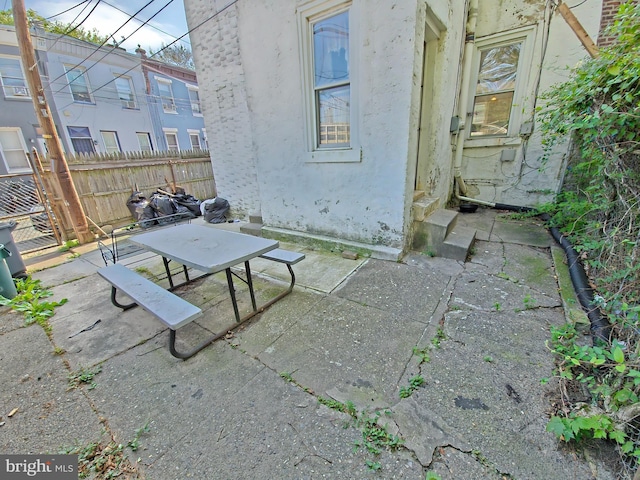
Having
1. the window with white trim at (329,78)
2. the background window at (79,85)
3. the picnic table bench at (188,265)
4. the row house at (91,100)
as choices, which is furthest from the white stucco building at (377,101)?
the background window at (79,85)

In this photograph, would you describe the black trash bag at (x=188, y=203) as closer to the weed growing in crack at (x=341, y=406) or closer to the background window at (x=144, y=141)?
the weed growing in crack at (x=341, y=406)

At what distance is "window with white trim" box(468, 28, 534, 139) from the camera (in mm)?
4898

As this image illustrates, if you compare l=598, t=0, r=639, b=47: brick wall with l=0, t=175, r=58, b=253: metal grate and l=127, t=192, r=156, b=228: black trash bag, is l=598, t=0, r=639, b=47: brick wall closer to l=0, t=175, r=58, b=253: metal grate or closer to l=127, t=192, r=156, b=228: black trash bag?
l=127, t=192, r=156, b=228: black trash bag

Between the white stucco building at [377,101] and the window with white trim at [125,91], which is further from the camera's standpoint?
the window with white trim at [125,91]

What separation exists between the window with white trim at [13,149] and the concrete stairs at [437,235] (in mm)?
14036

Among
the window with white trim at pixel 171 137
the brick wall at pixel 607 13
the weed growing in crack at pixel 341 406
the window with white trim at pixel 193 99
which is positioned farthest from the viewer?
the window with white trim at pixel 193 99

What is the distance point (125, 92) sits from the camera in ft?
39.0

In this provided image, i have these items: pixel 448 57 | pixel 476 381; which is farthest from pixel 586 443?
pixel 448 57

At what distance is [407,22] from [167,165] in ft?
23.9

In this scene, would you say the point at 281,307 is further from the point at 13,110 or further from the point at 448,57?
the point at 13,110

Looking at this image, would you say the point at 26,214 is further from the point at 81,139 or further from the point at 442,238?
the point at 442,238

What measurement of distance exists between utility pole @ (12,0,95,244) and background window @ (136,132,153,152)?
8.21m

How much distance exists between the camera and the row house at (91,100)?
9.48 metres

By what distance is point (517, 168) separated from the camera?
528 centimetres
